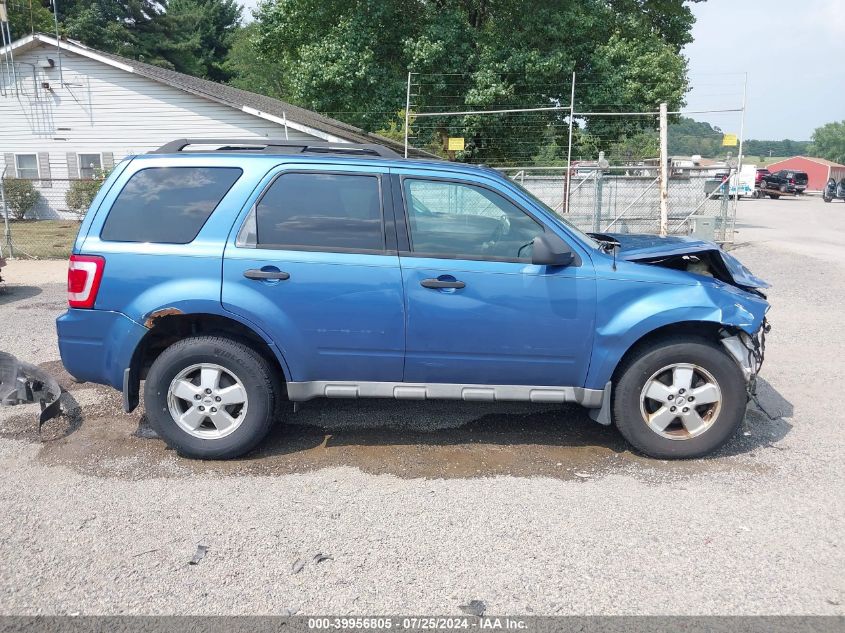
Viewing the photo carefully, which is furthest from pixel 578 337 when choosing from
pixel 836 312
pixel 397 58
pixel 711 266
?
pixel 397 58

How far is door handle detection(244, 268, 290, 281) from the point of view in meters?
4.18

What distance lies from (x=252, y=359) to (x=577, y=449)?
2.24 meters

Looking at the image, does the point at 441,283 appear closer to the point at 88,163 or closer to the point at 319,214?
the point at 319,214

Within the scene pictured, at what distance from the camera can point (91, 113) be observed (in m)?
21.5

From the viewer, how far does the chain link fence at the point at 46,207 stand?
18094 millimetres

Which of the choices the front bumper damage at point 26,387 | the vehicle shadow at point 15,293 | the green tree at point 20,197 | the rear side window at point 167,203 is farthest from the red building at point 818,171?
the front bumper damage at point 26,387

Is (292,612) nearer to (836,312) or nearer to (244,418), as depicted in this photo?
(244,418)

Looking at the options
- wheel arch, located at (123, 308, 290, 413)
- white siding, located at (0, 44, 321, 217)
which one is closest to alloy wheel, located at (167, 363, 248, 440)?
wheel arch, located at (123, 308, 290, 413)

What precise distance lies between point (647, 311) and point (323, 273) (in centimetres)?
202

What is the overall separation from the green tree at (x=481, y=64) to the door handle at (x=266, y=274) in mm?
18258

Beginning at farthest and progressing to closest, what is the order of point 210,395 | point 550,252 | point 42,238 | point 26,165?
point 26,165 < point 42,238 < point 210,395 < point 550,252

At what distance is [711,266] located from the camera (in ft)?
15.4

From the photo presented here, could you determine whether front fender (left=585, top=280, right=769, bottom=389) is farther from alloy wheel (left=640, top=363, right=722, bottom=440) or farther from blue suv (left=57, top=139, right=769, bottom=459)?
alloy wheel (left=640, top=363, right=722, bottom=440)

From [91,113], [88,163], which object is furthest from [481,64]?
[88,163]
